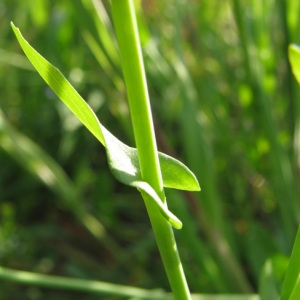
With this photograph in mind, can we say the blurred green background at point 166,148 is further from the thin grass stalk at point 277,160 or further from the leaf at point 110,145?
the leaf at point 110,145

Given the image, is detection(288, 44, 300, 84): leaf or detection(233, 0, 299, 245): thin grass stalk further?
detection(233, 0, 299, 245): thin grass stalk

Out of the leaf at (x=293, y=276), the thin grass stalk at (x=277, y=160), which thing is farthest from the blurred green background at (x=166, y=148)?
the leaf at (x=293, y=276)

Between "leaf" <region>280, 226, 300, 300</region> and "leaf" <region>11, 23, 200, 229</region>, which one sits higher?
"leaf" <region>11, 23, 200, 229</region>

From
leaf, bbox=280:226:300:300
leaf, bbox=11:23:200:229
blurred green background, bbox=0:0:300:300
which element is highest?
leaf, bbox=11:23:200:229

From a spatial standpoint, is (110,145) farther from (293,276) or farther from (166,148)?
(166,148)

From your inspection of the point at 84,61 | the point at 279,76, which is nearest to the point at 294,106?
the point at 279,76

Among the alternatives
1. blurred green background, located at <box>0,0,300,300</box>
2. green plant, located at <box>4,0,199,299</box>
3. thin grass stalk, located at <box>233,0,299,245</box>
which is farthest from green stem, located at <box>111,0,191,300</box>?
thin grass stalk, located at <box>233,0,299,245</box>

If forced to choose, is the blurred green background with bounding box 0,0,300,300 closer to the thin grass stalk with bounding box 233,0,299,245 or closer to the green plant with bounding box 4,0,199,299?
the thin grass stalk with bounding box 233,0,299,245
